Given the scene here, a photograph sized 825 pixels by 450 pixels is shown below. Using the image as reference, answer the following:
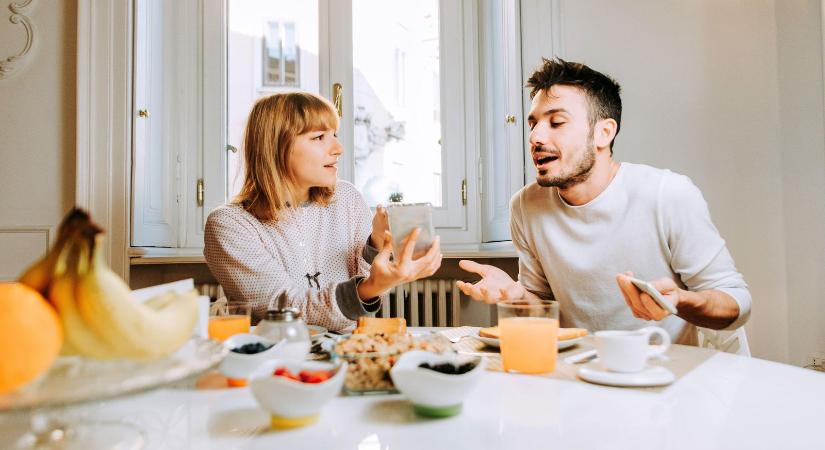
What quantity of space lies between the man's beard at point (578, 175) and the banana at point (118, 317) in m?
1.29

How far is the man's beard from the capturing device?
1.63 metres

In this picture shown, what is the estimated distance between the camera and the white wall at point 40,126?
2.53 metres

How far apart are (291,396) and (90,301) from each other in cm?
24

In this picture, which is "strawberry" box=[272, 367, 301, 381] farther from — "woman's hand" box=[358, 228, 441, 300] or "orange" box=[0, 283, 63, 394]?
"woman's hand" box=[358, 228, 441, 300]

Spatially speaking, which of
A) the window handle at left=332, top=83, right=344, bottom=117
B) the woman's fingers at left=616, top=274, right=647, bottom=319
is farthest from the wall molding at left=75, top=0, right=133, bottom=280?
the woman's fingers at left=616, top=274, right=647, bottom=319

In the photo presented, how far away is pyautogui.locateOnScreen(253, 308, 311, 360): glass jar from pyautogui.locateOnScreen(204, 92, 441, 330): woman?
516 millimetres

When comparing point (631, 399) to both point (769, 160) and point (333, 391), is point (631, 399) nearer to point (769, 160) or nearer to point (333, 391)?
point (333, 391)

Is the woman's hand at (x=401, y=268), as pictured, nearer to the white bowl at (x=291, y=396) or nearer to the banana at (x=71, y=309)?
the white bowl at (x=291, y=396)

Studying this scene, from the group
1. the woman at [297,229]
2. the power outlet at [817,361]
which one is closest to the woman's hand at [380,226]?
the woman at [297,229]

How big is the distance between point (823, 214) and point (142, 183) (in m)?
2.83

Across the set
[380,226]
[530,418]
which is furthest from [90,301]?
[380,226]

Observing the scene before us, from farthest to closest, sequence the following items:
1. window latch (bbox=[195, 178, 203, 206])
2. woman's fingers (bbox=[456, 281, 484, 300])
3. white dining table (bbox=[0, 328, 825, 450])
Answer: window latch (bbox=[195, 178, 203, 206]) < woman's fingers (bbox=[456, 281, 484, 300]) < white dining table (bbox=[0, 328, 825, 450])

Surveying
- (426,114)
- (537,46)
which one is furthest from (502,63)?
(426,114)

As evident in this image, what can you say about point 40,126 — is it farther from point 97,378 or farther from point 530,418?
point 530,418
